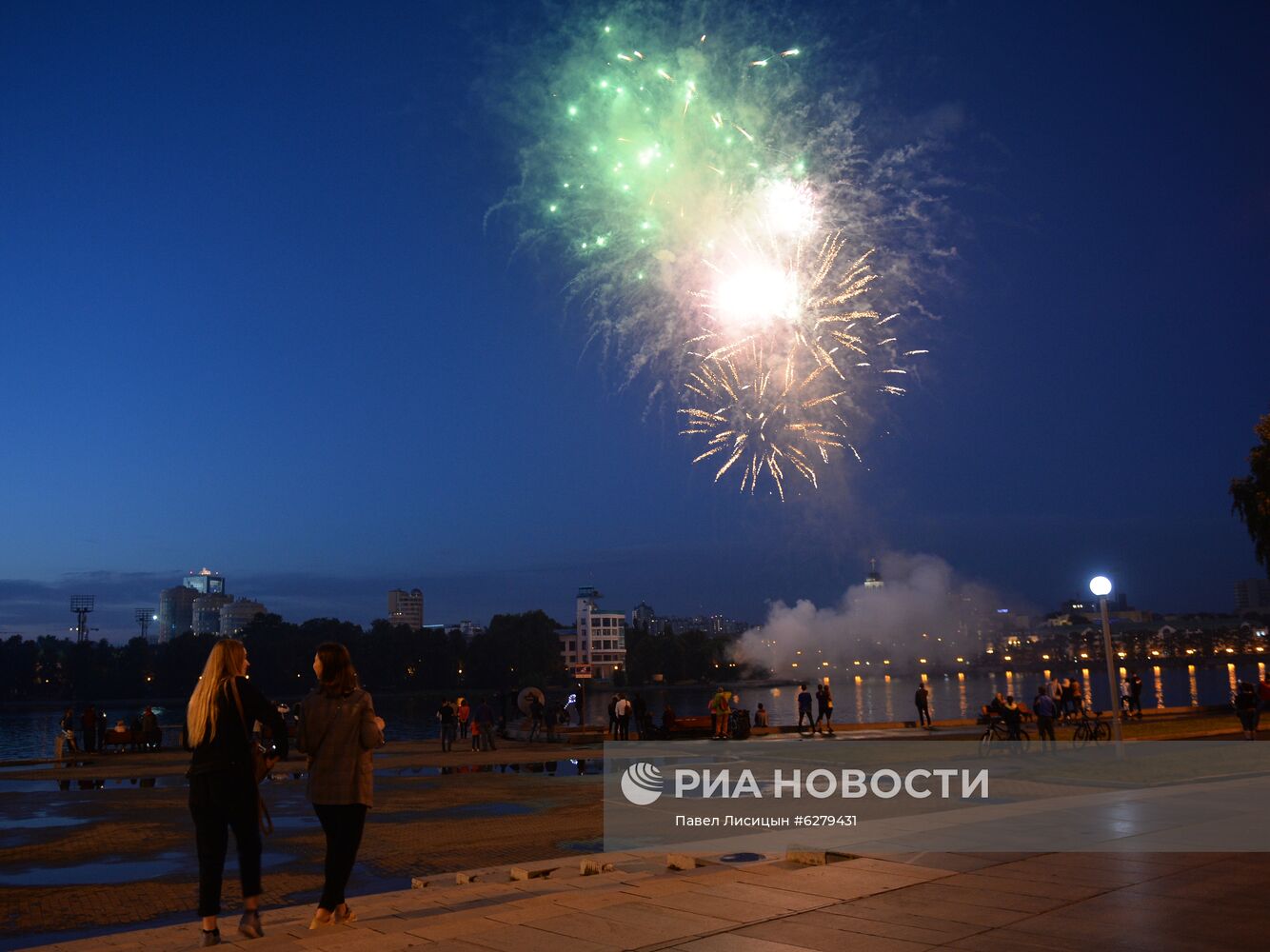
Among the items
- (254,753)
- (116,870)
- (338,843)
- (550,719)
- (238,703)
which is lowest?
(116,870)

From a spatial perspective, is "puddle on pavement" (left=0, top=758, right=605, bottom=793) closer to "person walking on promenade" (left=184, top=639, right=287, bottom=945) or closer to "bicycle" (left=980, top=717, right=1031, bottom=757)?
"bicycle" (left=980, top=717, right=1031, bottom=757)

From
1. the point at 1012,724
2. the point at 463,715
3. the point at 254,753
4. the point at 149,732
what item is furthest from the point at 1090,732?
the point at 149,732

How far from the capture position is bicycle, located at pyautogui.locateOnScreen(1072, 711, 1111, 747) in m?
20.6

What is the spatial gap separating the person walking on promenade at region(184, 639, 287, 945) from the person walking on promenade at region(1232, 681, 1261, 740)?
67.6 feet

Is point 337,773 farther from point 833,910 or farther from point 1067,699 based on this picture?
point 1067,699

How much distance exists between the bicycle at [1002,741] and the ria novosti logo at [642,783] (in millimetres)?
6071

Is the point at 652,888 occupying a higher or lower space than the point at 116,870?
higher

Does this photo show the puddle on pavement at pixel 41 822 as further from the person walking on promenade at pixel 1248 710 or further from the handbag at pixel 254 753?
the person walking on promenade at pixel 1248 710

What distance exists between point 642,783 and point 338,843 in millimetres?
10946

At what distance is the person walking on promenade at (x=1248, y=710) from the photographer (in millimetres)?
20562

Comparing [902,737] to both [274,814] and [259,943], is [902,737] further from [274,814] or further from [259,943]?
[259,943]

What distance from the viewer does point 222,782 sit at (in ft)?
18.7

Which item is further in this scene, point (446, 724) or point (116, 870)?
point (446, 724)

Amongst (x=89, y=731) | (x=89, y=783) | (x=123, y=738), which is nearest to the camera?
(x=89, y=783)
